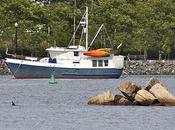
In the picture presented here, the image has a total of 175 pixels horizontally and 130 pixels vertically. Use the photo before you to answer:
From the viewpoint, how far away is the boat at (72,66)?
117562 millimetres

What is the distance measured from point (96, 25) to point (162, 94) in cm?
7312

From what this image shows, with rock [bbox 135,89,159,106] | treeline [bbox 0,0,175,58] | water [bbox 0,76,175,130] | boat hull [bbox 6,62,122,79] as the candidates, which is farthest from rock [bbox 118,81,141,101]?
treeline [bbox 0,0,175,58]

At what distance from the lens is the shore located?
447 feet

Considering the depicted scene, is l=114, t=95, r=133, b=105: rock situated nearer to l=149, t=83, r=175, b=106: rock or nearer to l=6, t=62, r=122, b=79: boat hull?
Result: l=149, t=83, r=175, b=106: rock

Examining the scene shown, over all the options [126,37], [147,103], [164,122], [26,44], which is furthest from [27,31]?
[164,122]

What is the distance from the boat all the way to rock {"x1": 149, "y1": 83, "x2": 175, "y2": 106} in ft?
169

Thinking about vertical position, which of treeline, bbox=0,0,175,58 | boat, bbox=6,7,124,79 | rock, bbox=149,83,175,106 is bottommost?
rock, bbox=149,83,175,106

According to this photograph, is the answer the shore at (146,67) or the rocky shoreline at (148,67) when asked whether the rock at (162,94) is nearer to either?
the shore at (146,67)

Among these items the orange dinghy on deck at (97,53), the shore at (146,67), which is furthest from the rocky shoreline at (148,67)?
the orange dinghy on deck at (97,53)

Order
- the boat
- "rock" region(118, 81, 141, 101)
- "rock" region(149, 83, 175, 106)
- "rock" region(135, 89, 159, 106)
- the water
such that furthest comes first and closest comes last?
1. the boat
2. "rock" region(118, 81, 141, 101)
3. "rock" region(135, 89, 159, 106)
4. "rock" region(149, 83, 175, 106)
5. the water

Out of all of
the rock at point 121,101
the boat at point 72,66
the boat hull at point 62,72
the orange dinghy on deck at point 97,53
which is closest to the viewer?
the rock at point 121,101

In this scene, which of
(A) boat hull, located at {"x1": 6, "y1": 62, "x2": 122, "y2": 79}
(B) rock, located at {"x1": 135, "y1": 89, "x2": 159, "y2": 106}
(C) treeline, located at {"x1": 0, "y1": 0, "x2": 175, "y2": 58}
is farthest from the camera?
(C) treeline, located at {"x1": 0, "y1": 0, "x2": 175, "y2": 58}

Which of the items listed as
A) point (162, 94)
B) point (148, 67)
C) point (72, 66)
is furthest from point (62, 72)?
point (162, 94)

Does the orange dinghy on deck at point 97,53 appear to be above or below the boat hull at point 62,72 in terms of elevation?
above
